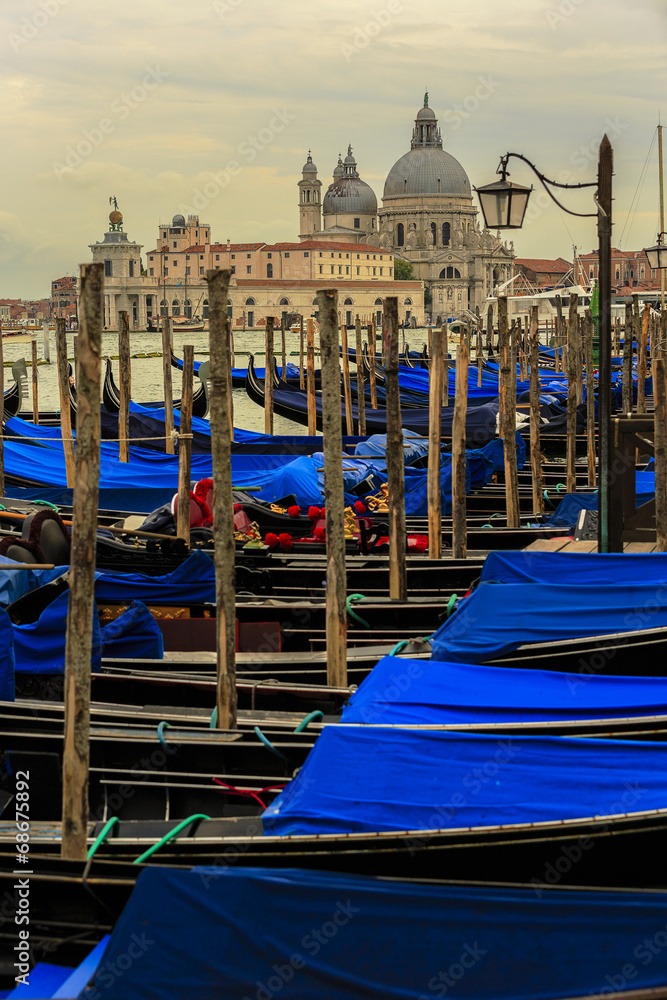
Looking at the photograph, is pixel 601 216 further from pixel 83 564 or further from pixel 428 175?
pixel 428 175

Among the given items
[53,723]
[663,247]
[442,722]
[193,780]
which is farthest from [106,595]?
[663,247]

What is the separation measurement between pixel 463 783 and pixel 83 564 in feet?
2.91

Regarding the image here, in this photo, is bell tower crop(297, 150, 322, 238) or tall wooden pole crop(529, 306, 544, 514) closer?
tall wooden pole crop(529, 306, 544, 514)

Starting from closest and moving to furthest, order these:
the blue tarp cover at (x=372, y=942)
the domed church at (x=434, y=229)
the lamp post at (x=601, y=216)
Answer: the blue tarp cover at (x=372, y=942), the lamp post at (x=601, y=216), the domed church at (x=434, y=229)

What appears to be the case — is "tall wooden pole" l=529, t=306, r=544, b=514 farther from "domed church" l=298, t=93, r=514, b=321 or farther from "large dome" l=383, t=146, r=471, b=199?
"large dome" l=383, t=146, r=471, b=199

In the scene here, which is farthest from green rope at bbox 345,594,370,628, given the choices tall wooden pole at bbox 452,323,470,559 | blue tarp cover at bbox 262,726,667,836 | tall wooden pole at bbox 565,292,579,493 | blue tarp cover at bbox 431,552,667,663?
tall wooden pole at bbox 565,292,579,493

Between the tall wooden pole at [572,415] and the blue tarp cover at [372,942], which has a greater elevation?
the tall wooden pole at [572,415]

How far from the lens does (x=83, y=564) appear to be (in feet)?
7.61

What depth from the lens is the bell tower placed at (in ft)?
219

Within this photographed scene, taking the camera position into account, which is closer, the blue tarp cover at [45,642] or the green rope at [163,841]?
the green rope at [163,841]

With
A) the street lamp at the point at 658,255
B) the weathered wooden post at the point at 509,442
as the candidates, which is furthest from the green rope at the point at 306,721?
the street lamp at the point at 658,255

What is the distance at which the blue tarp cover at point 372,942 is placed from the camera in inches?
78.7

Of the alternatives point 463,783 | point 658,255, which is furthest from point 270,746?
point 658,255

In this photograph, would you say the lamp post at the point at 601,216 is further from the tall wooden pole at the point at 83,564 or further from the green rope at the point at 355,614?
the tall wooden pole at the point at 83,564
